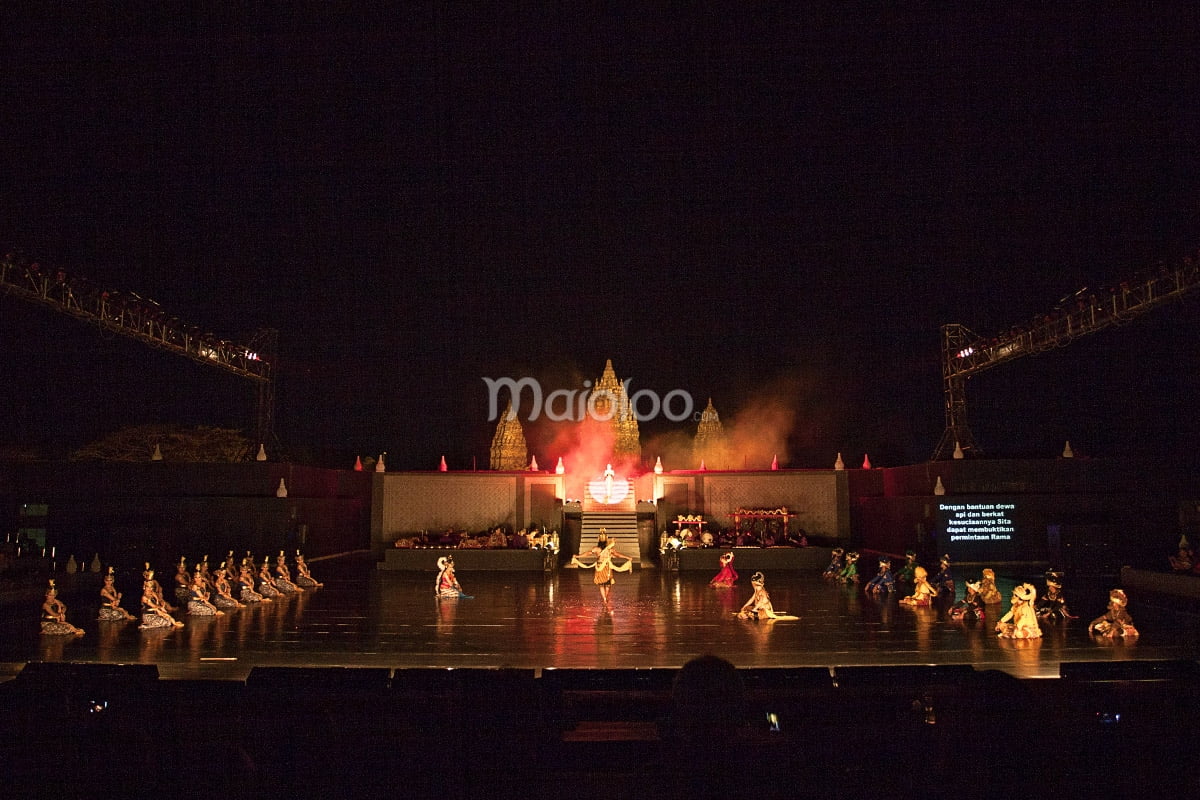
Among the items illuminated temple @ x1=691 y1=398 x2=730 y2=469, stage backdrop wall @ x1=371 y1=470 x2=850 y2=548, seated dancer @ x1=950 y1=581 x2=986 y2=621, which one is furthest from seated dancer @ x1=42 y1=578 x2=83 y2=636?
illuminated temple @ x1=691 y1=398 x2=730 y2=469

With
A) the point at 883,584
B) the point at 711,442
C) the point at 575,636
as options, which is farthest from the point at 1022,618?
the point at 711,442

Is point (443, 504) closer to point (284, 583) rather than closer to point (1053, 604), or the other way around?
point (284, 583)

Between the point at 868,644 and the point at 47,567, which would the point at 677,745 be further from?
the point at 47,567

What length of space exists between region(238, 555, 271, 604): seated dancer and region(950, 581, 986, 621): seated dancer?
13.0m

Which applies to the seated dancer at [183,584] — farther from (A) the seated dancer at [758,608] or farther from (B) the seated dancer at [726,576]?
(B) the seated dancer at [726,576]

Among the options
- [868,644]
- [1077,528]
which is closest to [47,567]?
[868,644]

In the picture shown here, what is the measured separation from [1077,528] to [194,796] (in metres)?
21.3

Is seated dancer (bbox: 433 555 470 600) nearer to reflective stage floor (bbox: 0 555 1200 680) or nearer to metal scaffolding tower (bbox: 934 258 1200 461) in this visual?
reflective stage floor (bbox: 0 555 1200 680)

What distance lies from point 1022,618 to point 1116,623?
1310 mm

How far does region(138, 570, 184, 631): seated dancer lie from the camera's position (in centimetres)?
1145

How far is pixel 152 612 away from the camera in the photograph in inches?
455

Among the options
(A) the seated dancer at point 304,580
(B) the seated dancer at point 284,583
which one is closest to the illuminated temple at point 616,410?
(A) the seated dancer at point 304,580

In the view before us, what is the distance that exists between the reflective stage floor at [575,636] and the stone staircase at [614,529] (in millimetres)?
7098

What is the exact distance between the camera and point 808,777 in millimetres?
2848
